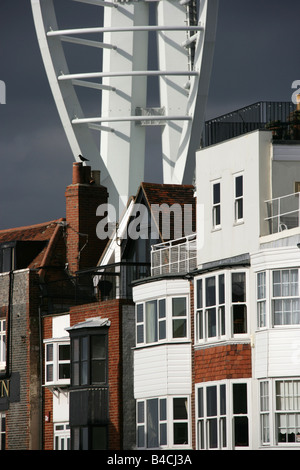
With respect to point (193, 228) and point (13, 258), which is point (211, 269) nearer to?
point (193, 228)

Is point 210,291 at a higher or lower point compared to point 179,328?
higher

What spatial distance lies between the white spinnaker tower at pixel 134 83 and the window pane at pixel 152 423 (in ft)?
103

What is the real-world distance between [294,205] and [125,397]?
908 cm

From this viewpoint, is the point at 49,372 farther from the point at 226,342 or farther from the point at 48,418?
the point at 226,342

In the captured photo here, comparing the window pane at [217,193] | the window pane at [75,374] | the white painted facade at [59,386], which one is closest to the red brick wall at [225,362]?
the window pane at [217,193]

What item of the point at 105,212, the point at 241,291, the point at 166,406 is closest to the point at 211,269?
the point at 241,291

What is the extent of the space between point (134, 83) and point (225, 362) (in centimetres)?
3937

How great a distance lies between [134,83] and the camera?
254ft

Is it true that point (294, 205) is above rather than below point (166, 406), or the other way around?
above

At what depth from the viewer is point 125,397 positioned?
45.6m

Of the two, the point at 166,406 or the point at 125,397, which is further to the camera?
the point at 125,397

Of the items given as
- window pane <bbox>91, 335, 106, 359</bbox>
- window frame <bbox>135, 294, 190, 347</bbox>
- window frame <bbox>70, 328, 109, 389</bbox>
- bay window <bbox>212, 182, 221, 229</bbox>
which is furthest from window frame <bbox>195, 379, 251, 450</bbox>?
window pane <bbox>91, 335, 106, 359</bbox>

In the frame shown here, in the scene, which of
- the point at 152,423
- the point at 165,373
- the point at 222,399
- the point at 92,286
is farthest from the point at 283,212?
the point at 92,286

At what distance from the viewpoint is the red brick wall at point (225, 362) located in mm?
39406
